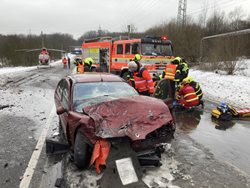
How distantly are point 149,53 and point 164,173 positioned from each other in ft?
30.4

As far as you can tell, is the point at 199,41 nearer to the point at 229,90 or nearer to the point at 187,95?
the point at 229,90

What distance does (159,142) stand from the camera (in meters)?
4.19

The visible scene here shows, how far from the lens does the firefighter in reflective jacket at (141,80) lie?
298 inches

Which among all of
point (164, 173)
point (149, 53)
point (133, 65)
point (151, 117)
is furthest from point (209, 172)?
point (149, 53)

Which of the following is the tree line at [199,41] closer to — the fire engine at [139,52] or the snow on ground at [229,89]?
the snow on ground at [229,89]

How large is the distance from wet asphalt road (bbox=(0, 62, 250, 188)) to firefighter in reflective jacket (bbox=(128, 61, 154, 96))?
1.30 metres

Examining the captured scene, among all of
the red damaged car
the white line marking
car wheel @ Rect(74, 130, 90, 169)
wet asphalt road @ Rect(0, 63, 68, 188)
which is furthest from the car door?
car wheel @ Rect(74, 130, 90, 169)

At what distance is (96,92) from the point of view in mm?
5293

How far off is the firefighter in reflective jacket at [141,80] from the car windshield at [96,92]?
1834 mm

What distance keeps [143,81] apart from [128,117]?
11.9ft

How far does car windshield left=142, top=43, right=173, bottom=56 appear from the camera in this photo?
12.9m

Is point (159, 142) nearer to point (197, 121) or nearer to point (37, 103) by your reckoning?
point (197, 121)

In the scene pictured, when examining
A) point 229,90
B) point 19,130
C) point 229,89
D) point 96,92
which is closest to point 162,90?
point 96,92

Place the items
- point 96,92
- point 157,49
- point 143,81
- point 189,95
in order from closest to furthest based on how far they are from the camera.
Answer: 1. point 96,92
2. point 143,81
3. point 189,95
4. point 157,49
